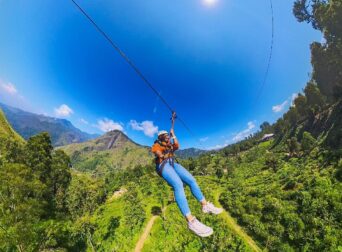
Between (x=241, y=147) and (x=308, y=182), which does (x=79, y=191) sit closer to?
(x=308, y=182)

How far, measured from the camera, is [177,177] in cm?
952

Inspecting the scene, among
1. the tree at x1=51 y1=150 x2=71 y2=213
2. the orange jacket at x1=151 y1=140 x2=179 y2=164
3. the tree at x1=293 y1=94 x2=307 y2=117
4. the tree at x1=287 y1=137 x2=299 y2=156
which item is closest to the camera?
the orange jacket at x1=151 y1=140 x2=179 y2=164

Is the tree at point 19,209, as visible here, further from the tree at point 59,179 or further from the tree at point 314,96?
the tree at point 314,96

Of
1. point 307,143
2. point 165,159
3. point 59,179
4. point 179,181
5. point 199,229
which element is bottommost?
point 199,229

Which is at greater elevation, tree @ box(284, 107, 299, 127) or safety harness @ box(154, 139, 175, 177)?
tree @ box(284, 107, 299, 127)

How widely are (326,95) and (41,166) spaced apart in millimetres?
106864

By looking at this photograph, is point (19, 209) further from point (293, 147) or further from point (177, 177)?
point (293, 147)

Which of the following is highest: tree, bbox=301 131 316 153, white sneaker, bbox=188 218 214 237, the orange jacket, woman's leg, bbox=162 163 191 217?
tree, bbox=301 131 316 153

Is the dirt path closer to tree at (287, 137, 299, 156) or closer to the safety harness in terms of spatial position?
the safety harness

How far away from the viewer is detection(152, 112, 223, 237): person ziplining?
950 centimetres

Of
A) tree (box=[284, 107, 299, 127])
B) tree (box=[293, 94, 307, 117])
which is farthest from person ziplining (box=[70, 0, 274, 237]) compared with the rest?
tree (box=[284, 107, 299, 127])

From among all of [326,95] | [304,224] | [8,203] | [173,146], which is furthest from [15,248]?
[326,95]

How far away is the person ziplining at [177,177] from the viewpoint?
9.50m

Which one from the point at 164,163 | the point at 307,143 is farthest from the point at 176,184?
the point at 307,143
